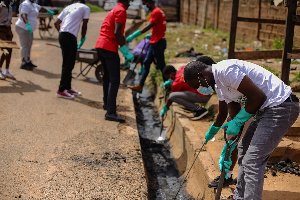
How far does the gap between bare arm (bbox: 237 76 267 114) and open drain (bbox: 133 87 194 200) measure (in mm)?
2132

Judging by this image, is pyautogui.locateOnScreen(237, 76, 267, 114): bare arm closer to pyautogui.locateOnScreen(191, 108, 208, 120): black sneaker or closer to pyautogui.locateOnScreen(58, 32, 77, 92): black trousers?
pyautogui.locateOnScreen(191, 108, 208, 120): black sneaker

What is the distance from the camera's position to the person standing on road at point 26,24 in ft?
Answer: 28.5

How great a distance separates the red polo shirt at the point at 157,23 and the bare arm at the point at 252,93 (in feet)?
15.5

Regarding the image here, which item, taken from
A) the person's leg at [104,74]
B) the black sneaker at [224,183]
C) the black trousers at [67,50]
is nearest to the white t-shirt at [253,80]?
the black sneaker at [224,183]

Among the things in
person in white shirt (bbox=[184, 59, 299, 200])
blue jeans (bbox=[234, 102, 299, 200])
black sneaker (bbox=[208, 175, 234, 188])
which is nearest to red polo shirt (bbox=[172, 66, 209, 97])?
black sneaker (bbox=[208, 175, 234, 188])

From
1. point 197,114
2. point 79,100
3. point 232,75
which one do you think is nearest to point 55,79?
point 79,100

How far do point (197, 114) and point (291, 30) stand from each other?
2.00 meters

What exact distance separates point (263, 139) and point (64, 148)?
2692 millimetres

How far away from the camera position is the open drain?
202 inches

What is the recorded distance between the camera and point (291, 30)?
554 cm

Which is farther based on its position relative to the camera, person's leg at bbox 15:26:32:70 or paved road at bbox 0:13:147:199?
person's leg at bbox 15:26:32:70

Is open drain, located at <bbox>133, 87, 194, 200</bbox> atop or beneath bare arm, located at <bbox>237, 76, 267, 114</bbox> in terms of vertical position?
beneath

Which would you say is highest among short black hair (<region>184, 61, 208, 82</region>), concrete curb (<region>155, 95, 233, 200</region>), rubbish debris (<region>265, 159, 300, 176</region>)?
short black hair (<region>184, 61, 208, 82</region>)

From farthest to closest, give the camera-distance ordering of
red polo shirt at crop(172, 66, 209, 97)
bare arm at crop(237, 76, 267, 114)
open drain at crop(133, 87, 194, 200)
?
1. red polo shirt at crop(172, 66, 209, 97)
2. open drain at crop(133, 87, 194, 200)
3. bare arm at crop(237, 76, 267, 114)
